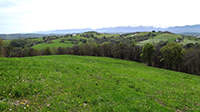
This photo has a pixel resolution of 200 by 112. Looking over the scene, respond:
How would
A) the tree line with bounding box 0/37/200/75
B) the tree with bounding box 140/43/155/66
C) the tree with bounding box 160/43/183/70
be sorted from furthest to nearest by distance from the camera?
the tree with bounding box 140/43/155/66
the tree line with bounding box 0/37/200/75
the tree with bounding box 160/43/183/70

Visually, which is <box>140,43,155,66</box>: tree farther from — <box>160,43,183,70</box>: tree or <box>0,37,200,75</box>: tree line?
<box>160,43,183,70</box>: tree

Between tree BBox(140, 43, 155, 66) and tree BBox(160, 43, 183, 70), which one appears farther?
tree BBox(140, 43, 155, 66)

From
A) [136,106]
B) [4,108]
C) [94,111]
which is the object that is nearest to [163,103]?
[136,106]

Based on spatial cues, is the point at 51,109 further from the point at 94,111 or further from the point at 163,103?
the point at 163,103

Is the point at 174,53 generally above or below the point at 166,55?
above

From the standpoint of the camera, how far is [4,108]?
7867 millimetres

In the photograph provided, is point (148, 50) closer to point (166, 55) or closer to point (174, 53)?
point (166, 55)

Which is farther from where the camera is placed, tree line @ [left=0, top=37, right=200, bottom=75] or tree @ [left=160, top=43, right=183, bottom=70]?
tree line @ [left=0, top=37, right=200, bottom=75]

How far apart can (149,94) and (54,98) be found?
13.0 m

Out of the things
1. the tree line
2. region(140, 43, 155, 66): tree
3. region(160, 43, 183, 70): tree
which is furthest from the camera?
region(140, 43, 155, 66): tree

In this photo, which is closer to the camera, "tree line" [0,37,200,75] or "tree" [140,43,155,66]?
"tree line" [0,37,200,75]

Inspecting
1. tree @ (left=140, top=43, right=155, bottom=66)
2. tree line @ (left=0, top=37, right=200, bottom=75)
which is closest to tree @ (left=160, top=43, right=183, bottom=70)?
tree line @ (left=0, top=37, right=200, bottom=75)

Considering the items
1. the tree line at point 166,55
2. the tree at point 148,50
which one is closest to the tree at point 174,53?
the tree line at point 166,55

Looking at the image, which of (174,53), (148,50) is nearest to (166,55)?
(174,53)
